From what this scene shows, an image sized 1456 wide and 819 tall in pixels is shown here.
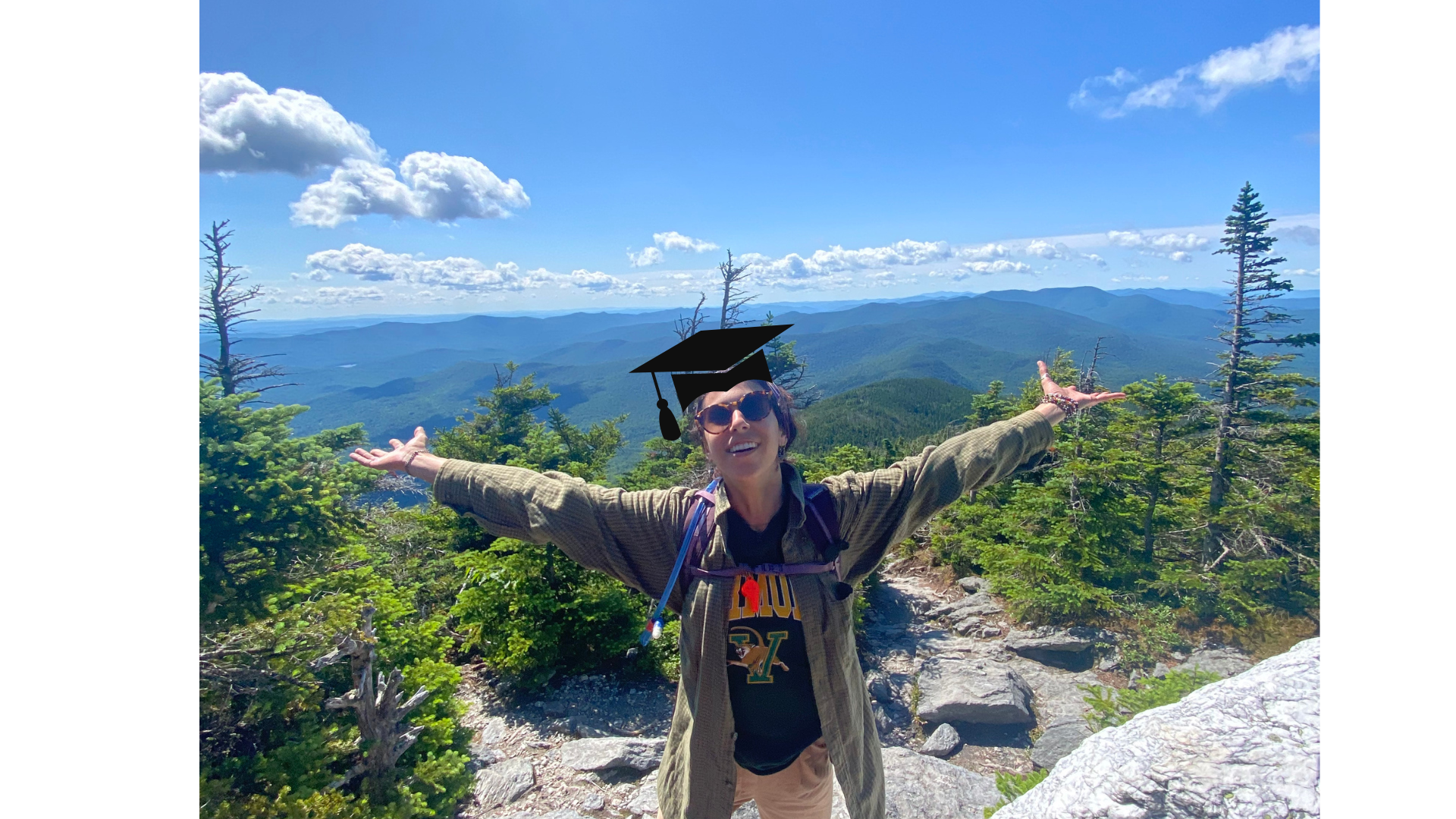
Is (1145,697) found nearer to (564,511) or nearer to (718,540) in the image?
(718,540)

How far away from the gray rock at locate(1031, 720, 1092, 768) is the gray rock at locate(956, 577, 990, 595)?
6.12 metres

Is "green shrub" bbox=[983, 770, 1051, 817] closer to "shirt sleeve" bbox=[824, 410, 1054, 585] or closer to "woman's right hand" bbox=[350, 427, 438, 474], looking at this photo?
"shirt sleeve" bbox=[824, 410, 1054, 585]

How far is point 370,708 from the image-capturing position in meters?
5.17

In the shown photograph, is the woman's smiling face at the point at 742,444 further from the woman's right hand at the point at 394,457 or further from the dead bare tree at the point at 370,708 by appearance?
the dead bare tree at the point at 370,708

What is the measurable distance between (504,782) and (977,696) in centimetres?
647

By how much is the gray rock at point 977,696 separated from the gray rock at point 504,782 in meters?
5.66

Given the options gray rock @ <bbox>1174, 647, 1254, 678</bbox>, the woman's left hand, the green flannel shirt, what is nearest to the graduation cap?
the green flannel shirt

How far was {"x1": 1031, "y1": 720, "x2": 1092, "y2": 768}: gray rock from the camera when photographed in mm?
7191

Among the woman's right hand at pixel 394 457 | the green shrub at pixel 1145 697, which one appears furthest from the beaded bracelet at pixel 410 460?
the green shrub at pixel 1145 697

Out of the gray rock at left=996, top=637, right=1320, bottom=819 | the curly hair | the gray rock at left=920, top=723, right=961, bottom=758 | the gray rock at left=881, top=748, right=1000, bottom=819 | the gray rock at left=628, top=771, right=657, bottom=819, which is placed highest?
the curly hair

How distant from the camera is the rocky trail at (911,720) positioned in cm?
539
